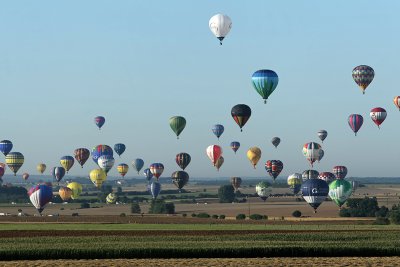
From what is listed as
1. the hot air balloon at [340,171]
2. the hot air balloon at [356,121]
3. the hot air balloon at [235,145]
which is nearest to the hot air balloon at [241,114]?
the hot air balloon at [356,121]

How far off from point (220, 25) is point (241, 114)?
1843 centimetres

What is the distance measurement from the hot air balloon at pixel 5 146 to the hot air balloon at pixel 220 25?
243 feet

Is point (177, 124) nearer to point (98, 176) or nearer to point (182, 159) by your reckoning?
point (182, 159)

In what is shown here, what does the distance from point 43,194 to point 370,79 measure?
54.9 m

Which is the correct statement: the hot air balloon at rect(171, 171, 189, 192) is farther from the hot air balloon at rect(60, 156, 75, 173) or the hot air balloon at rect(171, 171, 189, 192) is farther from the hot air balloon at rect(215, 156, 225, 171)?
the hot air balloon at rect(60, 156, 75, 173)

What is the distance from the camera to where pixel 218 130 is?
6737 inches

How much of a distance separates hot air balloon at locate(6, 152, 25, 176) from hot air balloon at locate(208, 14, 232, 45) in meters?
72.5

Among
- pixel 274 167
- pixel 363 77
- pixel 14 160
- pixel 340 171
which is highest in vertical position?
pixel 363 77

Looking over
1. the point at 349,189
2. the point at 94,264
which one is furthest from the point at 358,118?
the point at 94,264

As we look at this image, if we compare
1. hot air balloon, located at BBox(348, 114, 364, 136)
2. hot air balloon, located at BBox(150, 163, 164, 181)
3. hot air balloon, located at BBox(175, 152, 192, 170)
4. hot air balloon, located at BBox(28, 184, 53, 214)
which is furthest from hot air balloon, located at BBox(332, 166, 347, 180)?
hot air balloon, located at BBox(28, 184, 53, 214)

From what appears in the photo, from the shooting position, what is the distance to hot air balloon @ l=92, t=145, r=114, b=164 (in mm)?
187825

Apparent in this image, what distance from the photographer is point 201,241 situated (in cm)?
8188

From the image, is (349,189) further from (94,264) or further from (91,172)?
(94,264)

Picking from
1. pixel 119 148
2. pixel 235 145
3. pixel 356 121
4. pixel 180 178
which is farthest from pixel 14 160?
pixel 356 121
